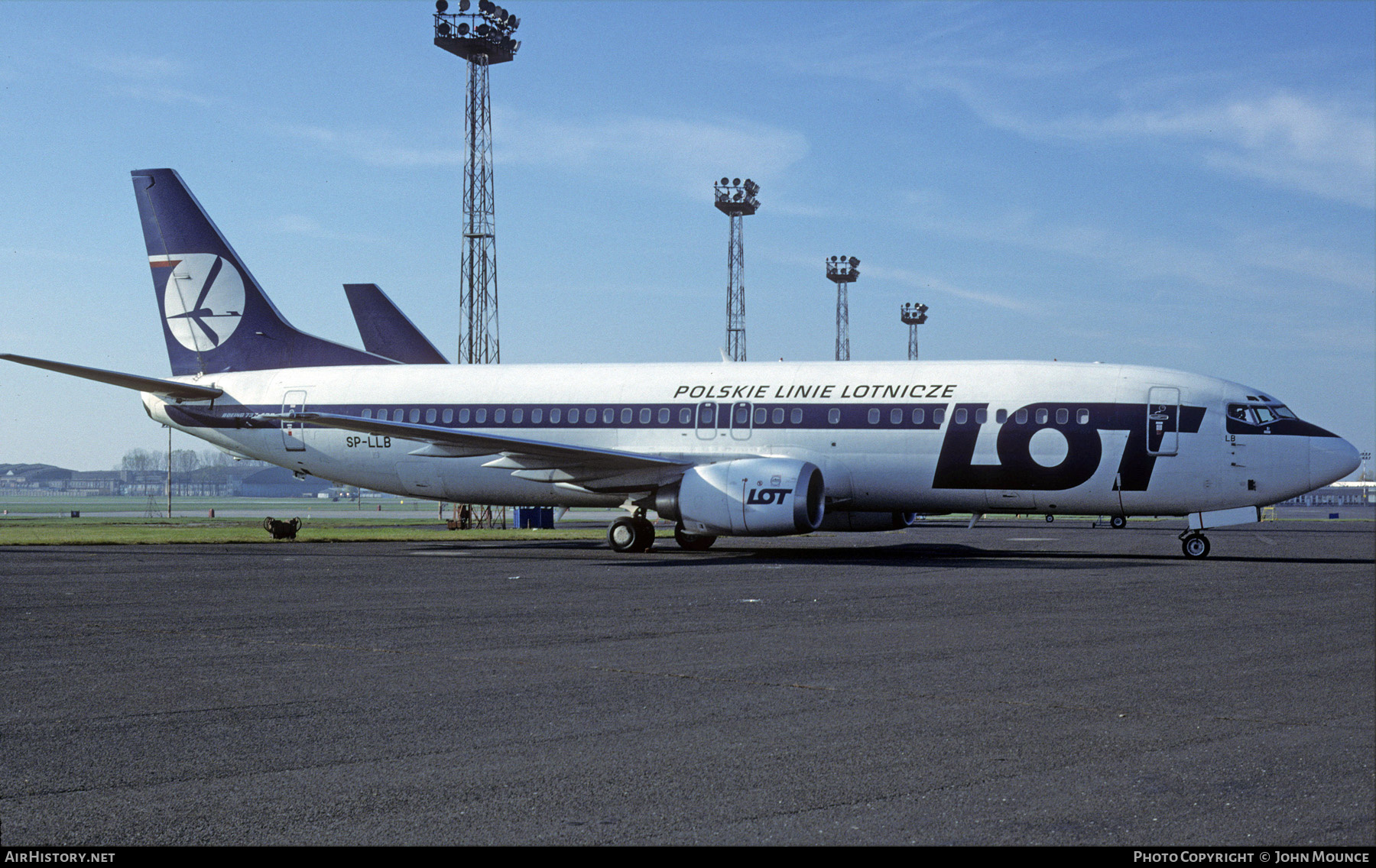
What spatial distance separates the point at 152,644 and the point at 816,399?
57.0ft

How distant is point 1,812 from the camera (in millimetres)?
5586

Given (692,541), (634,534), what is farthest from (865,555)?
(634,534)

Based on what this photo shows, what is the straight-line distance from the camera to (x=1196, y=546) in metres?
24.4

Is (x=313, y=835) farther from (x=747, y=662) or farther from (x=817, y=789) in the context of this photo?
(x=747, y=662)

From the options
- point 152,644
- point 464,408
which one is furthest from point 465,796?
point 464,408

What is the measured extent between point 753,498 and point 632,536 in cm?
398

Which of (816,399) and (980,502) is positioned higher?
(816,399)

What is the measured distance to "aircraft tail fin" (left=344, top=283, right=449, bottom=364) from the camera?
1415 inches

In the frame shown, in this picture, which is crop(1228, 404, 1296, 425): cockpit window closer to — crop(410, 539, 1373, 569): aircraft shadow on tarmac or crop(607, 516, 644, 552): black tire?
crop(410, 539, 1373, 569): aircraft shadow on tarmac

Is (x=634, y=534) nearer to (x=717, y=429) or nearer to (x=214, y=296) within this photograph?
(x=717, y=429)

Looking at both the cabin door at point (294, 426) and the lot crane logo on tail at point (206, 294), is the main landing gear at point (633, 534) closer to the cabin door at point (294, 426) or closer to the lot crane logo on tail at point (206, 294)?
the cabin door at point (294, 426)

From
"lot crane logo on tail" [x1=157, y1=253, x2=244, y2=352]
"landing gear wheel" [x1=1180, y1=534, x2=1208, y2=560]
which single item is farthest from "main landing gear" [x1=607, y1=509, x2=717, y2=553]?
"lot crane logo on tail" [x1=157, y1=253, x2=244, y2=352]

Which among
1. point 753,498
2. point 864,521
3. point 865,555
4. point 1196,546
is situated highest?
point 753,498

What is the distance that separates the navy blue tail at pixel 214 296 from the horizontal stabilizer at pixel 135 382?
4.63ft
